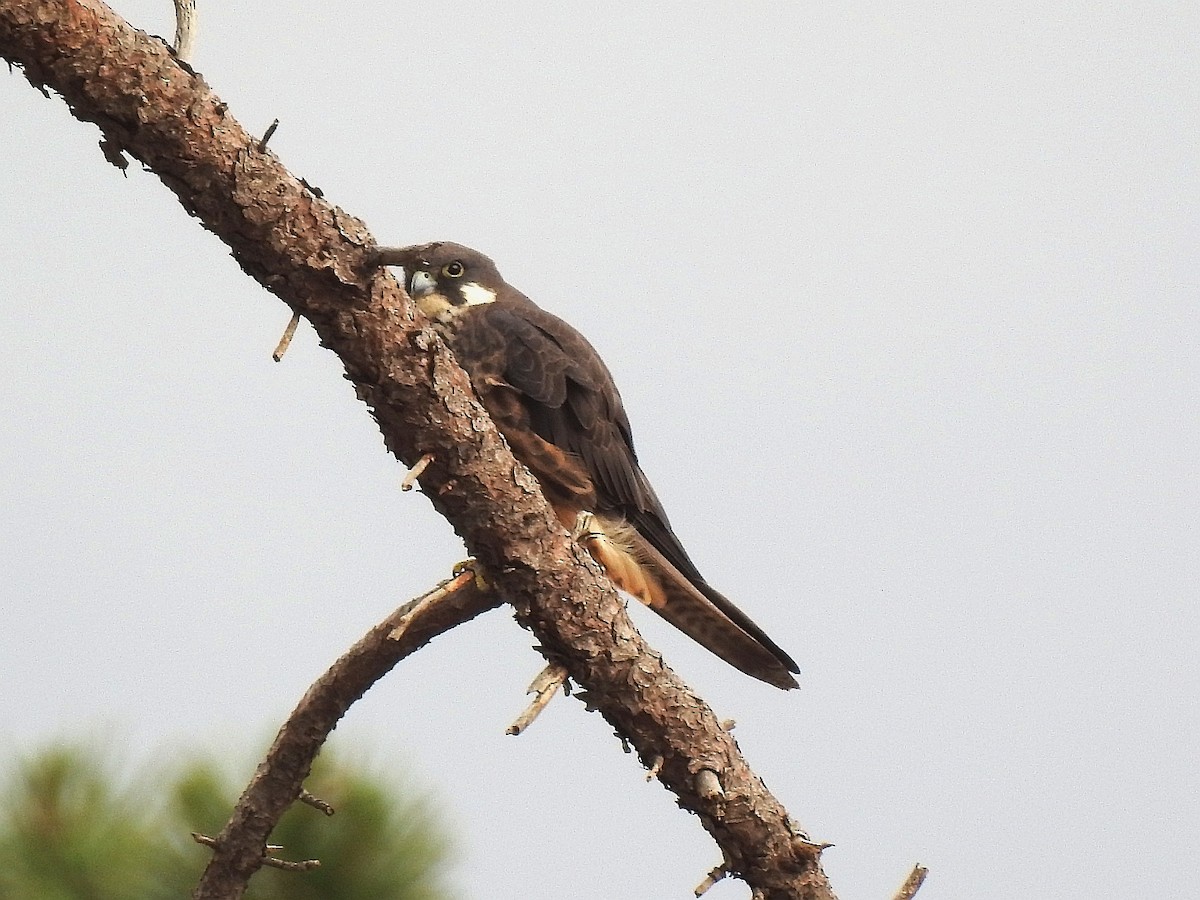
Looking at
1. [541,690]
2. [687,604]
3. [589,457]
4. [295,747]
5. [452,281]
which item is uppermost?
[452,281]

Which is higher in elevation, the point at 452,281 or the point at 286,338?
the point at 452,281

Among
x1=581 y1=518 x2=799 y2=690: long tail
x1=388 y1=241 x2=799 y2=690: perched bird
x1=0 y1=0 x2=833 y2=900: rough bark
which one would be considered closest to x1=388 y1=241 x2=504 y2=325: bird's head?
x1=388 y1=241 x2=799 y2=690: perched bird

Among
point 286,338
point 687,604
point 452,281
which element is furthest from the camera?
point 452,281

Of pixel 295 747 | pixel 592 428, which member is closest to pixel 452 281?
pixel 592 428

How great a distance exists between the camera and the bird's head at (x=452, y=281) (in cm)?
347

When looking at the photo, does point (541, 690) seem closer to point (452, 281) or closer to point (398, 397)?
point (398, 397)

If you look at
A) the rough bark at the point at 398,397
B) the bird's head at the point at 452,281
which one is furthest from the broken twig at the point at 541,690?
Answer: the bird's head at the point at 452,281

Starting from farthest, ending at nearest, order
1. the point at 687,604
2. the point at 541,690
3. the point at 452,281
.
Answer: the point at 452,281 → the point at 687,604 → the point at 541,690

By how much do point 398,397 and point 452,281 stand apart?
143cm

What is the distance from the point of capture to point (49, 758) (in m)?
2.97

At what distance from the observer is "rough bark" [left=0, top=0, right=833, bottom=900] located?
1.88 meters

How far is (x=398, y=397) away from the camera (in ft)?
7.06

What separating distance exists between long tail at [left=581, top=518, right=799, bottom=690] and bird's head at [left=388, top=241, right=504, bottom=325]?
0.71 meters

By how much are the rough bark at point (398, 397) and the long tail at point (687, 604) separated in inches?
22.0
